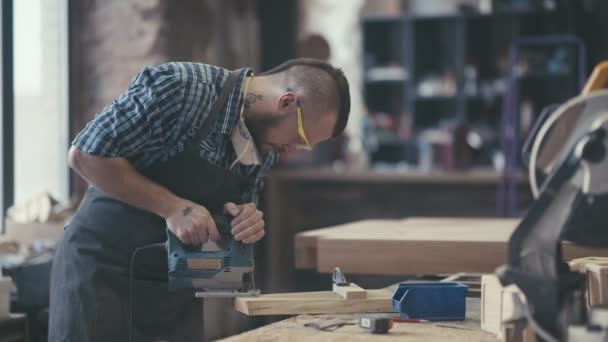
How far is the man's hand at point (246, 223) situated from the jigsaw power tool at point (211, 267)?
2 cm

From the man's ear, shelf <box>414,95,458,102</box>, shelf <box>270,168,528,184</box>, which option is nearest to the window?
shelf <box>270,168,528,184</box>

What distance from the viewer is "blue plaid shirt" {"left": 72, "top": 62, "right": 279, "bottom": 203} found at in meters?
1.98

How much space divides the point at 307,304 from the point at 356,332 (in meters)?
0.21

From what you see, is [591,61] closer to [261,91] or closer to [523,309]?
[261,91]

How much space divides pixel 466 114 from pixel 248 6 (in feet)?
6.55

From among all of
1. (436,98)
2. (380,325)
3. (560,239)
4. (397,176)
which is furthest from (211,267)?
(436,98)

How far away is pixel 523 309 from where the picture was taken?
141cm

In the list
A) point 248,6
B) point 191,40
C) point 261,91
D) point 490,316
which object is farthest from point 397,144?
point 490,316

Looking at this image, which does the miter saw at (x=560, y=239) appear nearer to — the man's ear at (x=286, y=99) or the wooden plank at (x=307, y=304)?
the wooden plank at (x=307, y=304)

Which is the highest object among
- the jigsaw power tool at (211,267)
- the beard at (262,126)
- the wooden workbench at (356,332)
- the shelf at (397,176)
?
the beard at (262,126)

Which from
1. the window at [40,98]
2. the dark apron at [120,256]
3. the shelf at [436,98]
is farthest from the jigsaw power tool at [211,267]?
the shelf at [436,98]

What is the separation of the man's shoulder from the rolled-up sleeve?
1cm

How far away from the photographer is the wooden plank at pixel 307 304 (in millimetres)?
1753

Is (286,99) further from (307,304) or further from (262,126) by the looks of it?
(307,304)
